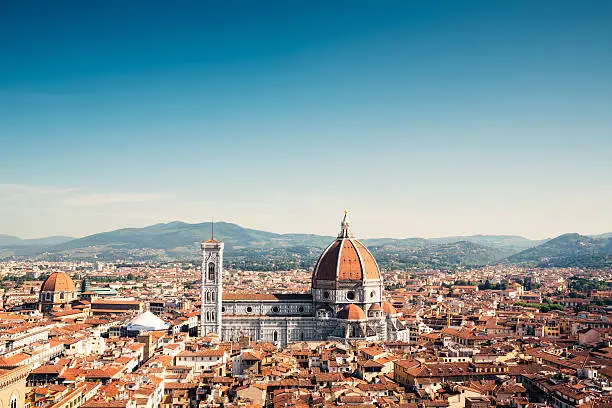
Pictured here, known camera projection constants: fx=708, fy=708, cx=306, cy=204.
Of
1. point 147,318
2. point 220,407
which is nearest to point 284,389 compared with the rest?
point 220,407

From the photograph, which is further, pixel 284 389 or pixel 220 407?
pixel 284 389

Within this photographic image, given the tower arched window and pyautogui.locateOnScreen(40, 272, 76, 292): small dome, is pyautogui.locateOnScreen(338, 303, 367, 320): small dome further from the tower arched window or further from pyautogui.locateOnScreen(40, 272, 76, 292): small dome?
pyautogui.locateOnScreen(40, 272, 76, 292): small dome

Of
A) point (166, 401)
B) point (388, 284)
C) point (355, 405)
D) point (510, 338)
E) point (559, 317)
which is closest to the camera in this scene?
point (355, 405)

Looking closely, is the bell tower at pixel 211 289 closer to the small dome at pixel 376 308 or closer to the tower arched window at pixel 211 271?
the tower arched window at pixel 211 271

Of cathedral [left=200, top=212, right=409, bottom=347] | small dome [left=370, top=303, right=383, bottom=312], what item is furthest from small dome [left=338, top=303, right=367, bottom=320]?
small dome [left=370, top=303, right=383, bottom=312]

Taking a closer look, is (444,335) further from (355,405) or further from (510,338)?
(355,405)

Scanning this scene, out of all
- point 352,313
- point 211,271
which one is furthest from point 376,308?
point 211,271

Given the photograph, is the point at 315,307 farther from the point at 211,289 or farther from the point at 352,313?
the point at 211,289

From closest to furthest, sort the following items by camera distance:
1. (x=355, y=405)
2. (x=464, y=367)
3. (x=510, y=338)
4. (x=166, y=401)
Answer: (x=355, y=405)
(x=166, y=401)
(x=464, y=367)
(x=510, y=338)
